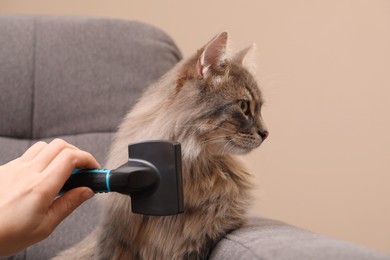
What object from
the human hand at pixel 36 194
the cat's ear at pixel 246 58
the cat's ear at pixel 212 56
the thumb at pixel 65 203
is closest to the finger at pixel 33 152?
the human hand at pixel 36 194

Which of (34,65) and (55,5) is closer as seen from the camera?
(34,65)

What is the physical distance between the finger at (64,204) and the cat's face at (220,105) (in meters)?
0.28

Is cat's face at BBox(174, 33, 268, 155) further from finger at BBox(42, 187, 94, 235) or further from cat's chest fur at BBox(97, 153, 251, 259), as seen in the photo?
finger at BBox(42, 187, 94, 235)

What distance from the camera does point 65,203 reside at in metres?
0.84

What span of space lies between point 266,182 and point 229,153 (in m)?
0.95

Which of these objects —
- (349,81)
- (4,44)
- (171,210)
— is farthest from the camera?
(349,81)

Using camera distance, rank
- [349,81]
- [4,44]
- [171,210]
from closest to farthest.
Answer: [171,210] → [4,44] → [349,81]

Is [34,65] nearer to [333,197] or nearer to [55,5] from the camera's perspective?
[55,5]

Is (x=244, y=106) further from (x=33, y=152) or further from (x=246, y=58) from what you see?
(x=33, y=152)

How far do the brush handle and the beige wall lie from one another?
45.5 inches

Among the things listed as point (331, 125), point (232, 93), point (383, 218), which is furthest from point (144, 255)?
point (383, 218)

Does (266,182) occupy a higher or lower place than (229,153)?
lower

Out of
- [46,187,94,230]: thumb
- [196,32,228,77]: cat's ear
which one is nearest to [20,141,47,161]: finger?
[46,187,94,230]: thumb

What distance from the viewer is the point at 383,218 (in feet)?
6.28
